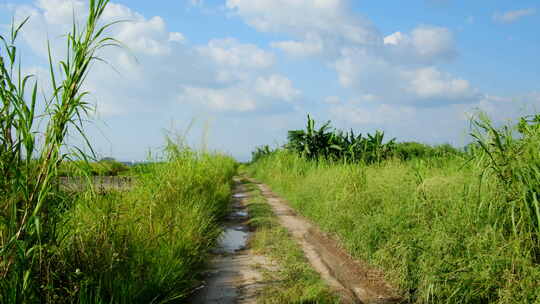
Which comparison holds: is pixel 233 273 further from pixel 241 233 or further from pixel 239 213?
pixel 239 213

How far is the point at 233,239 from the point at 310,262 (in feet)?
5.25

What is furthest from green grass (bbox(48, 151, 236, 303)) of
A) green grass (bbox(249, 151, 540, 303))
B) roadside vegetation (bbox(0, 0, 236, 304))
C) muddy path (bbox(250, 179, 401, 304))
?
green grass (bbox(249, 151, 540, 303))

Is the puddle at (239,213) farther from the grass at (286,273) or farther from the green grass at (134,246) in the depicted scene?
the green grass at (134,246)

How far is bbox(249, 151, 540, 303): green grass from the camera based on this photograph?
10.2ft

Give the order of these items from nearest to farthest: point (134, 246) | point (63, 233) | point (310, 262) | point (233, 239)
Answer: point (63, 233) → point (134, 246) → point (310, 262) → point (233, 239)

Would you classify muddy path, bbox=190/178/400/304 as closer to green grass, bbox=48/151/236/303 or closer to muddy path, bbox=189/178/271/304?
muddy path, bbox=189/178/271/304

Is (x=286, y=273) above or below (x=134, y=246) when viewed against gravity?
below

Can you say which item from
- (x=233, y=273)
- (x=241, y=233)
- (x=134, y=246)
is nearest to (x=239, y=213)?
(x=241, y=233)

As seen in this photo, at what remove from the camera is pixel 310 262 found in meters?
4.89

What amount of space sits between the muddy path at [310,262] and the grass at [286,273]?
0.35 feet

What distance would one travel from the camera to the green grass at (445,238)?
3.10 m

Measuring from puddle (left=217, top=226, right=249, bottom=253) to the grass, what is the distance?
0.17m

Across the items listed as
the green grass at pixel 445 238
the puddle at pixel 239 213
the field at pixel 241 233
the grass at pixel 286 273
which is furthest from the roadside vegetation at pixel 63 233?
the puddle at pixel 239 213

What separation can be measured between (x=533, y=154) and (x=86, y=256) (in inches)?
133
